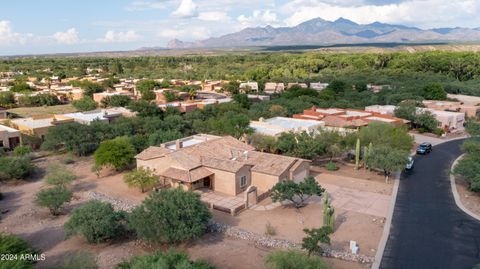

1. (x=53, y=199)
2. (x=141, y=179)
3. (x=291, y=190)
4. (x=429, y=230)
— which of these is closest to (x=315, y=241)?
(x=291, y=190)

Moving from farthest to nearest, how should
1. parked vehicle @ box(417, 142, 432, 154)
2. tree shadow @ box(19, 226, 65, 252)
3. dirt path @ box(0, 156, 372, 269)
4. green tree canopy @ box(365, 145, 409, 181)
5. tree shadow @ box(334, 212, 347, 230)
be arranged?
parked vehicle @ box(417, 142, 432, 154)
green tree canopy @ box(365, 145, 409, 181)
tree shadow @ box(334, 212, 347, 230)
tree shadow @ box(19, 226, 65, 252)
dirt path @ box(0, 156, 372, 269)

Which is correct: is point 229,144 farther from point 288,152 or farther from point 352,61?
point 352,61

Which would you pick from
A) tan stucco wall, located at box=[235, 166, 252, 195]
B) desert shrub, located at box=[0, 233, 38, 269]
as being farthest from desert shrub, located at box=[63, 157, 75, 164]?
desert shrub, located at box=[0, 233, 38, 269]

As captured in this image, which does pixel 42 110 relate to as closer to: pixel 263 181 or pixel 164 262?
pixel 263 181

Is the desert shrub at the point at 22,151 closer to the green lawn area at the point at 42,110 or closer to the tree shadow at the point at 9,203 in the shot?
the tree shadow at the point at 9,203

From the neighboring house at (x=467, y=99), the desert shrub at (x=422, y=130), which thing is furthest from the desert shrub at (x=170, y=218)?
the neighboring house at (x=467, y=99)

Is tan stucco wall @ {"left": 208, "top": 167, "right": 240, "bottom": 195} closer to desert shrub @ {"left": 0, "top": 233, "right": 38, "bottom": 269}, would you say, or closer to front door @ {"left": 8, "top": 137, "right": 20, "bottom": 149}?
desert shrub @ {"left": 0, "top": 233, "right": 38, "bottom": 269}
